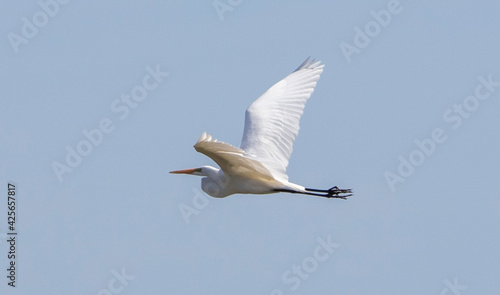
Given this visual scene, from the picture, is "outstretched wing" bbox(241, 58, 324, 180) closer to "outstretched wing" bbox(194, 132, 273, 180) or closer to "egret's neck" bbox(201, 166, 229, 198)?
"outstretched wing" bbox(194, 132, 273, 180)

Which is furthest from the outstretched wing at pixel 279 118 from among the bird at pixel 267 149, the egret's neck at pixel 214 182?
the egret's neck at pixel 214 182

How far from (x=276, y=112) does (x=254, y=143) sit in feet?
3.12

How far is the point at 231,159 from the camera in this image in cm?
1234

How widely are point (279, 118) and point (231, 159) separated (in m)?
2.67

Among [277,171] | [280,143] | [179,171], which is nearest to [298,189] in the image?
[277,171]

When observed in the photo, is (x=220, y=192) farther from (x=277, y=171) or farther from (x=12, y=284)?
(x=12, y=284)

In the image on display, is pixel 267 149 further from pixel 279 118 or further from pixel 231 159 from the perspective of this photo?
pixel 231 159

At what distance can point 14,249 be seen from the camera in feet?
48.5

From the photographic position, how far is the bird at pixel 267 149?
1258 cm

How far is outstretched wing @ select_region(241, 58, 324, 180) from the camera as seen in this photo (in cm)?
1402

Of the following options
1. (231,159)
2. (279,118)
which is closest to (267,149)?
(279,118)

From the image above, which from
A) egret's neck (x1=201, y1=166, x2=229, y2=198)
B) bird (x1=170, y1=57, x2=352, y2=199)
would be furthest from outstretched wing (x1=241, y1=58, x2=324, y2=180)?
egret's neck (x1=201, y1=166, x2=229, y2=198)

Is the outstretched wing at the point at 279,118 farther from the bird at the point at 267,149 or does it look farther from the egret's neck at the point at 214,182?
the egret's neck at the point at 214,182

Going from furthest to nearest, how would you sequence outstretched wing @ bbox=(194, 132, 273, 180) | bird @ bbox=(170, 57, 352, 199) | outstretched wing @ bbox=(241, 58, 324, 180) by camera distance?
outstretched wing @ bbox=(241, 58, 324, 180)
bird @ bbox=(170, 57, 352, 199)
outstretched wing @ bbox=(194, 132, 273, 180)
